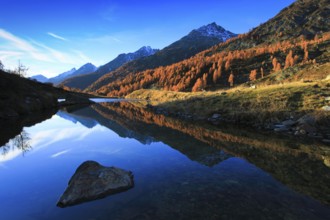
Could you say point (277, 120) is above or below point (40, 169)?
above

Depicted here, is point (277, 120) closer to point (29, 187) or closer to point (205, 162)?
point (205, 162)

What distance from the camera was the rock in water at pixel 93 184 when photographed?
11016 millimetres

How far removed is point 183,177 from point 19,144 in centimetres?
2019

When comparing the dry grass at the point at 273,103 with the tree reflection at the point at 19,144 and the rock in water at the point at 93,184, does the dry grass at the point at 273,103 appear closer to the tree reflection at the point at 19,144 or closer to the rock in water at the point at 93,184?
the rock in water at the point at 93,184

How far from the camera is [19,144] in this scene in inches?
974

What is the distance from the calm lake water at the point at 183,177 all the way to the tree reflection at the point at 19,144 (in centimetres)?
9

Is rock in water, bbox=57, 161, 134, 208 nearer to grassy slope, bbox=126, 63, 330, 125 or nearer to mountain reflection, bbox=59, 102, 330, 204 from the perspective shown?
mountain reflection, bbox=59, 102, 330, 204

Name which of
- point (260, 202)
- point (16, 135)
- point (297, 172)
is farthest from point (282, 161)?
point (16, 135)

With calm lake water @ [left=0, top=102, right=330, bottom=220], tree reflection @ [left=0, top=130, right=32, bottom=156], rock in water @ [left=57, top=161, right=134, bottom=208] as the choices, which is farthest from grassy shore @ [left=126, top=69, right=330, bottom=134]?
tree reflection @ [left=0, top=130, right=32, bottom=156]

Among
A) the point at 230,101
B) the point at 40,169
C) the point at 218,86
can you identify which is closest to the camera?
the point at 40,169

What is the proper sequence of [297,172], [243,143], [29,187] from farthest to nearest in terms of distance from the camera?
1. [243,143]
2. [297,172]
3. [29,187]

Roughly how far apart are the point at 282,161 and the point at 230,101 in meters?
26.1

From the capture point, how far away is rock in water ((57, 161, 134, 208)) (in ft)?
36.1

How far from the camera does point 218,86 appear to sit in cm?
18862
